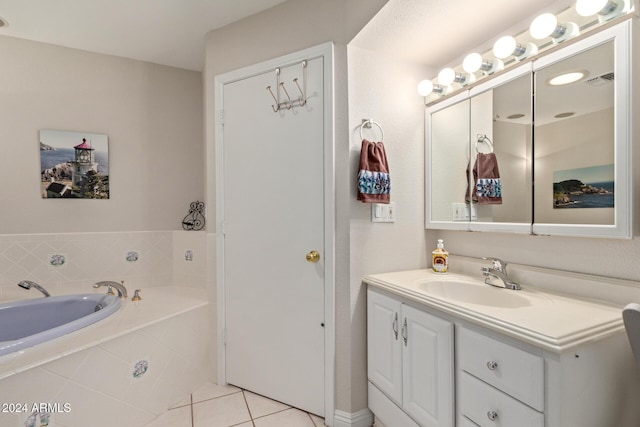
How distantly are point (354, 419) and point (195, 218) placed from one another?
2074 millimetres

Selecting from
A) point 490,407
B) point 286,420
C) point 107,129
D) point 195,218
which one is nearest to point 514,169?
point 490,407

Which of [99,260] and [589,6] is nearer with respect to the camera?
Answer: [589,6]

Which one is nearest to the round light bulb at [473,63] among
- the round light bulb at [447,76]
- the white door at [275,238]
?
the round light bulb at [447,76]

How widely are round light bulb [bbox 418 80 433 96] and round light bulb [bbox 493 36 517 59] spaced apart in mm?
409

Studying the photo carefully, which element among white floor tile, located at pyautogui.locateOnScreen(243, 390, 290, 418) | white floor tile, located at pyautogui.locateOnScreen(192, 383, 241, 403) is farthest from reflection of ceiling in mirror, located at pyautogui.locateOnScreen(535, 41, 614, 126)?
white floor tile, located at pyautogui.locateOnScreen(192, 383, 241, 403)

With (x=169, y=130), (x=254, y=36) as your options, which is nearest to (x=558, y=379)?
(x=254, y=36)

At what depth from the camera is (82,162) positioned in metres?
2.54

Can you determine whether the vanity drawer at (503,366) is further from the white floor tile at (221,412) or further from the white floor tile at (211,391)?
the white floor tile at (211,391)

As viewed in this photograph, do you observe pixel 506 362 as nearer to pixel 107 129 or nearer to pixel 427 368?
pixel 427 368

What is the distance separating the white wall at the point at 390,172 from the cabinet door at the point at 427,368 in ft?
1.15

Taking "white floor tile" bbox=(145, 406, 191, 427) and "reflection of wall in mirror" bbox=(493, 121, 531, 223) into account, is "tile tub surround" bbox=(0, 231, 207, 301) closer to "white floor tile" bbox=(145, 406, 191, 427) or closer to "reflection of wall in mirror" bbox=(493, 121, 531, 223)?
"white floor tile" bbox=(145, 406, 191, 427)

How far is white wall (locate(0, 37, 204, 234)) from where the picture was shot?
7.77 feet

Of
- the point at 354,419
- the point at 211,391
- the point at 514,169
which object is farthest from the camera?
the point at 211,391

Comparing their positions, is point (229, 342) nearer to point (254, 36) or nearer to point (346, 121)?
point (346, 121)
